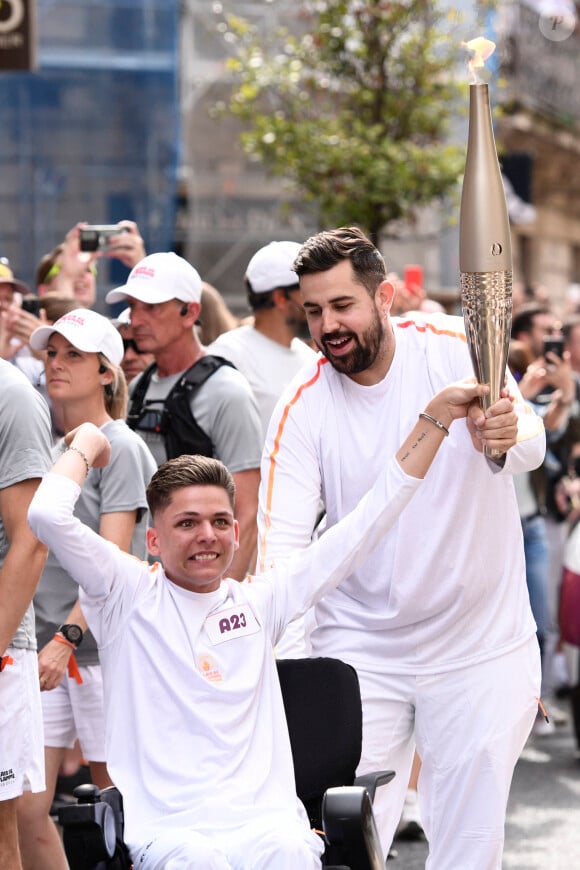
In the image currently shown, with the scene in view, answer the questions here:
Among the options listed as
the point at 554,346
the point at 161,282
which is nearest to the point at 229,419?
the point at 161,282

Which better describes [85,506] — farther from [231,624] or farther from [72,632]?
[231,624]

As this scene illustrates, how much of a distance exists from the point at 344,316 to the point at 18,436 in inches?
36.3

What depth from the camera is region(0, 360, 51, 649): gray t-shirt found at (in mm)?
4523

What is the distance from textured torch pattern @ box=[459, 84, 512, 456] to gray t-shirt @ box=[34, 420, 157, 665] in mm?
1686

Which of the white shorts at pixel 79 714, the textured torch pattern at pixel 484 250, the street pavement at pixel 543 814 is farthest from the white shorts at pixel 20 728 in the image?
the street pavement at pixel 543 814

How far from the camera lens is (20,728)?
15.1 ft

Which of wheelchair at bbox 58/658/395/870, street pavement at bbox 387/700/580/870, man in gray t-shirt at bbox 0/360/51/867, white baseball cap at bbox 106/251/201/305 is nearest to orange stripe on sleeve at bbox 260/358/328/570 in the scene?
wheelchair at bbox 58/658/395/870

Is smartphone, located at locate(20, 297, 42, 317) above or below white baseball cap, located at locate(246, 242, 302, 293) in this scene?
below

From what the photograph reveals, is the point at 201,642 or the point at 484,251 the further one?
the point at 201,642

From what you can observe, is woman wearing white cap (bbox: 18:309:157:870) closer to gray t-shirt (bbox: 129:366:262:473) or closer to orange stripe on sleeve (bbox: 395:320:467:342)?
gray t-shirt (bbox: 129:366:262:473)

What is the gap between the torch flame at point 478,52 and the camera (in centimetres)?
417

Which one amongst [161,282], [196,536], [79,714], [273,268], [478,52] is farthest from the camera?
[273,268]

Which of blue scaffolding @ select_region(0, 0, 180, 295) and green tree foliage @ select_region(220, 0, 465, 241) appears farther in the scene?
blue scaffolding @ select_region(0, 0, 180, 295)

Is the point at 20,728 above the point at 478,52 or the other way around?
the other way around
